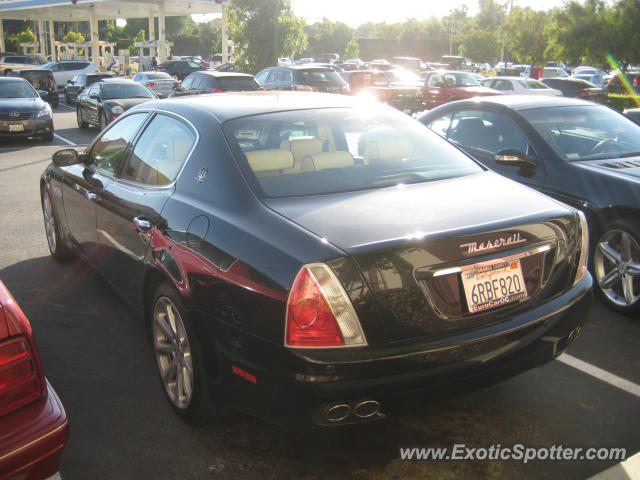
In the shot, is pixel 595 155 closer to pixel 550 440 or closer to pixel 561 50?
pixel 550 440

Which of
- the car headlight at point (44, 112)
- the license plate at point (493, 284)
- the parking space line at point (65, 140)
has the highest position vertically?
the license plate at point (493, 284)

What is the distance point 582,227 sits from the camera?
3.16 m

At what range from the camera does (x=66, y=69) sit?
37188 mm

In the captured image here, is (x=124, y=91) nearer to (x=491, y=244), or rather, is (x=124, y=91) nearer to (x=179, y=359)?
(x=179, y=359)

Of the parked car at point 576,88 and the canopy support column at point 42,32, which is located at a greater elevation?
the canopy support column at point 42,32

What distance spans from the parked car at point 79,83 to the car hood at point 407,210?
24.3 metres

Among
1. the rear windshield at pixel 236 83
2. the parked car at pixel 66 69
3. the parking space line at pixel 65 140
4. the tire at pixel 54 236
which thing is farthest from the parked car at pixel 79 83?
→ the tire at pixel 54 236

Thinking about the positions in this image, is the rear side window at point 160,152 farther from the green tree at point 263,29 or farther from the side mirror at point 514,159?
the green tree at point 263,29

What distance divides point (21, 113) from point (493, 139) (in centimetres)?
1225

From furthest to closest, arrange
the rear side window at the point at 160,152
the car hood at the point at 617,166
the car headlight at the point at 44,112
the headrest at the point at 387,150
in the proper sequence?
the car headlight at the point at 44,112 < the car hood at the point at 617,166 < the headrest at the point at 387,150 < the rear side window at the point at 160,152

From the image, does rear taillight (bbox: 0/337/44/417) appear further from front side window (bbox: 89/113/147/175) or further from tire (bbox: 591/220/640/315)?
tire (bbox: 591/220/640/315)

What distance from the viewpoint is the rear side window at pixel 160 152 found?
3.55 m

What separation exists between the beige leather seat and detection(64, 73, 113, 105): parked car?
2358 cm

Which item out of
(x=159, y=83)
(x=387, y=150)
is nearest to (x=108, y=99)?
(x=159, y=83)
